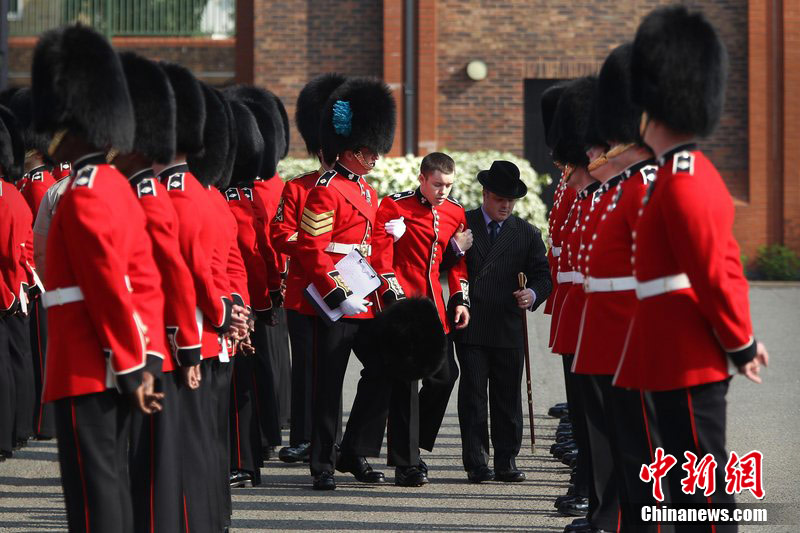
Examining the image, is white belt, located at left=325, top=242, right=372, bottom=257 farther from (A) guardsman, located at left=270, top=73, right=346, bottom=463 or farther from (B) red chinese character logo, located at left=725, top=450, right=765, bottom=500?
(B) red chinese character logo, located at left=725, top=450, right=765, bottom=500

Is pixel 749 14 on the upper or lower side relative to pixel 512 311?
upper

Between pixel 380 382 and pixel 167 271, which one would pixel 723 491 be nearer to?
pixel 167 271

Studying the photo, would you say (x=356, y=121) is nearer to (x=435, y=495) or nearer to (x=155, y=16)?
(x=435, y=495)

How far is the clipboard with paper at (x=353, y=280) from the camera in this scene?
24.2 feet

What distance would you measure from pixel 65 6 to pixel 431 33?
754 cm

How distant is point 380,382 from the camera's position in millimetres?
7453

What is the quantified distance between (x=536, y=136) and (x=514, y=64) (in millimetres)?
1098

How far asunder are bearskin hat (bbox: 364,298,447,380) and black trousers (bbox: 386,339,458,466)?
298mm

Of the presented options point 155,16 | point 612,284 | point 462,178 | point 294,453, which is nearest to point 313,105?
point 294,453

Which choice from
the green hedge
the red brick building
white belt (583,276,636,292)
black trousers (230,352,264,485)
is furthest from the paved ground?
the red brick building

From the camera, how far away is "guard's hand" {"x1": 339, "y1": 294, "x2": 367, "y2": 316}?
736cm

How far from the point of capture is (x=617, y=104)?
5.66 m

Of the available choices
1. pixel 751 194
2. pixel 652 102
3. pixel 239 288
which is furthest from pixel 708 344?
pixel 751 194

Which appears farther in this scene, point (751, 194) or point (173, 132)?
point (751, 194)
